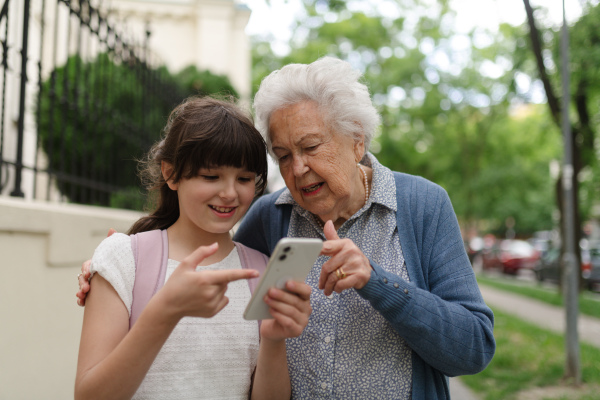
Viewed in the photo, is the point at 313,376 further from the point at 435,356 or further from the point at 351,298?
the point at 435,356

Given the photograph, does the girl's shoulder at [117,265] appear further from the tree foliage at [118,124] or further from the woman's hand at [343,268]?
the tree foliage at [118,124]

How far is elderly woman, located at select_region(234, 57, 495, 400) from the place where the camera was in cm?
185

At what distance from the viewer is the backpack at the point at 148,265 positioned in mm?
1629

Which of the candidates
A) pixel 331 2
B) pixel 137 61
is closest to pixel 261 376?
pixel 137 61

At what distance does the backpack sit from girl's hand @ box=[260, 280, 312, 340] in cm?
41

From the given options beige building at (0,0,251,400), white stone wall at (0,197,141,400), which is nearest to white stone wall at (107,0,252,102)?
beige building at (0,0,251,400)

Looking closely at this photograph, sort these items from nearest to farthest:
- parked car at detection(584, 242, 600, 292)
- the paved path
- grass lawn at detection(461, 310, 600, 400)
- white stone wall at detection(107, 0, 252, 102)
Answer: grass lawn at detection(461, 310, 600, 400) < the paved path < white stone wall at detection(107, 0, 252, 102) < parked car at detection(584, 242, 600, 292)

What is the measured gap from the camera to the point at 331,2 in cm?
563

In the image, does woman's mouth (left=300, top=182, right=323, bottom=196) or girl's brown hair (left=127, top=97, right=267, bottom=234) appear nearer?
girl's brown hair (left=127, top=97, right=267, bottom=234)

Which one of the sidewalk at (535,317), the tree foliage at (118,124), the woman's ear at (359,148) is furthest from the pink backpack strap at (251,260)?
the sidewalk at (535,317)

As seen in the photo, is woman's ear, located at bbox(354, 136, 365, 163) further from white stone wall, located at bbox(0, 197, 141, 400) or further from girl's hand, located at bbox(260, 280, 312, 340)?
white stone wall, located at bbox(0, 197, 141, 400)

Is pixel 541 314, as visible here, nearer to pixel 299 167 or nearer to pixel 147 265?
pixel 299 167

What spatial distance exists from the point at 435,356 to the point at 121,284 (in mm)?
1025

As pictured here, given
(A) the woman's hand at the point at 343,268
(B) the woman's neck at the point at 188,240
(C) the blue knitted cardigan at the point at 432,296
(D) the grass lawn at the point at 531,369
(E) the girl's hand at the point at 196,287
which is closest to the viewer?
(E) the girl's hand at the point at 196,287
